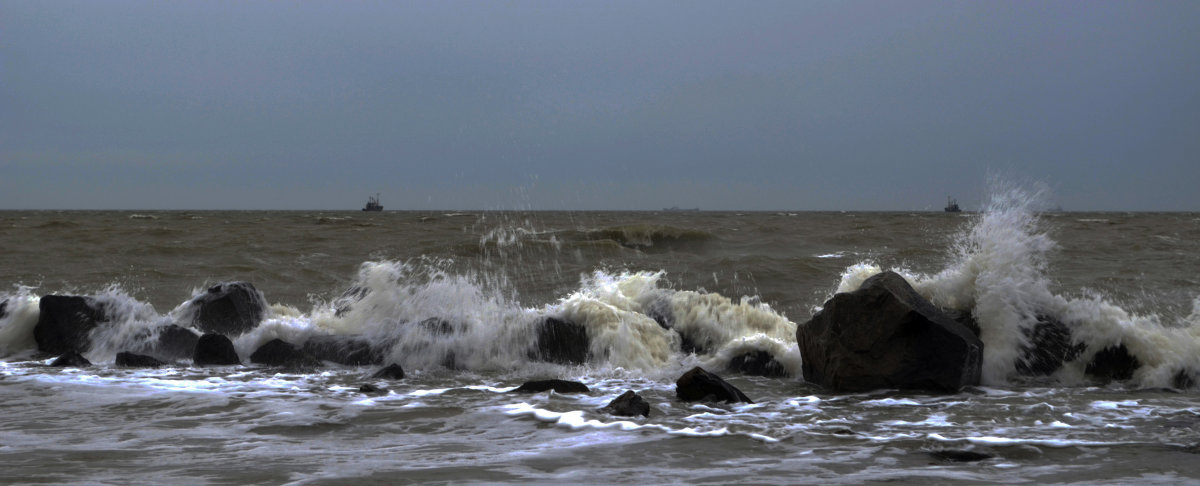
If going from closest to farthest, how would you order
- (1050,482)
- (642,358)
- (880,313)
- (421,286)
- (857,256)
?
1. (1050,482)
2. (880,313)
3. (642,358)
4. (421,286)
5. (857,256)

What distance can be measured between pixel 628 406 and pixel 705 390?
0.73 m

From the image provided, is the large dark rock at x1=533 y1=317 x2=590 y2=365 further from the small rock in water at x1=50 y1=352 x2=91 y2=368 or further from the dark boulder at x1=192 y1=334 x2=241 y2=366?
the small rock in water at x1=50 y1=352 x2=91 y2=368

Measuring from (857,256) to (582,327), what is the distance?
1008cm

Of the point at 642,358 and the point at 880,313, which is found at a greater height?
the point at 880,313

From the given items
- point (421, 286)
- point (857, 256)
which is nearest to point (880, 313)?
point (421, 286)

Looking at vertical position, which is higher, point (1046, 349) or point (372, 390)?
point (1046, 349)

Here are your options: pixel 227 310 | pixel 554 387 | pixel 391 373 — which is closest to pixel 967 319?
pixel 554 387

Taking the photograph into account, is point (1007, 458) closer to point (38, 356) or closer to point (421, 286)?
point (421, 286)

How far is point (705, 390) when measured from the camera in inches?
243

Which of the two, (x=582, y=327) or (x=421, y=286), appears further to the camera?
(x=421, y=286)

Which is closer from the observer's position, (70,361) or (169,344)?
(70,361)

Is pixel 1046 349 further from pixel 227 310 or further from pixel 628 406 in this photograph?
pixel 227 310

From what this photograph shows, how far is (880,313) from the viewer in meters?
6.72

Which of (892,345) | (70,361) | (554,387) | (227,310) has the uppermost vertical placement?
(892,345)
